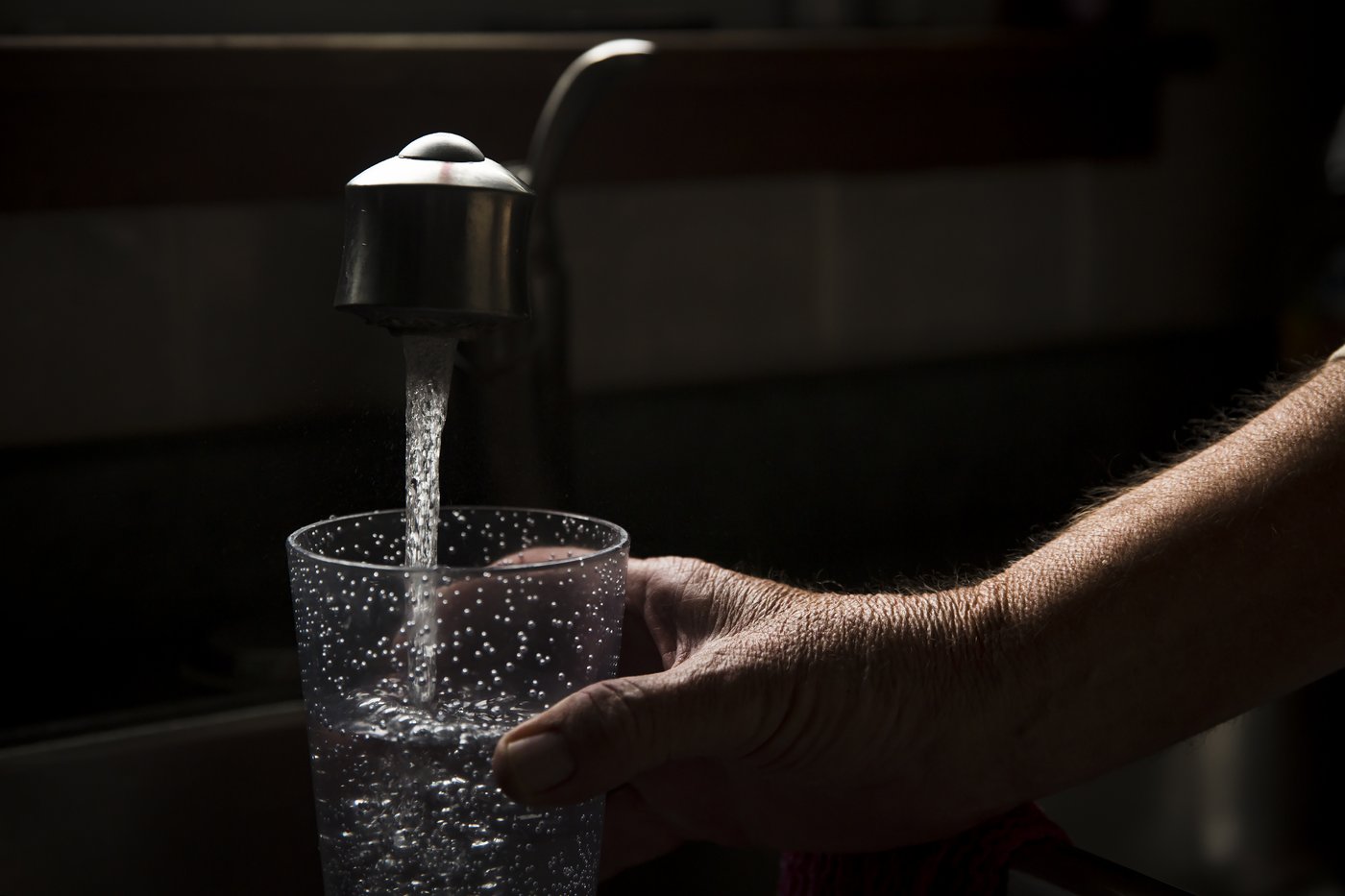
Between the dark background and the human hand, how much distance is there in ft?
0.30

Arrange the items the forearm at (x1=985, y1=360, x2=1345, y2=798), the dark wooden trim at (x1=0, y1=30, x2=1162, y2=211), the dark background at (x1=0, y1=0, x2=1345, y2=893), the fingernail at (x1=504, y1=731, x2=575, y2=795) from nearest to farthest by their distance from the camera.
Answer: the fingernail at (x1=504, y1=731, x2=575, y2=795)
the forearm at (x1=985, y1=360, x2=1345, y2=798)
the dark background at (x1=0, y1=0, x2=1345, y2=893)
the dark wooden trim at (x1=0, y1=30, x2=1162, y2=211)

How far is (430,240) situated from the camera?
1.29 ft

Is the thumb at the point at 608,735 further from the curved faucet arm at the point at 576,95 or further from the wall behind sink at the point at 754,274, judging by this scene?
the curved faucet arm at the point at 576,95

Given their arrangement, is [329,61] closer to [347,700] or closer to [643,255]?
[643,255]

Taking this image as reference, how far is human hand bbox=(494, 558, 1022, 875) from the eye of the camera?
0.40 metres

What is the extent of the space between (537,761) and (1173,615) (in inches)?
10.5

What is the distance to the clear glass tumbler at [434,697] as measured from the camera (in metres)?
0.39

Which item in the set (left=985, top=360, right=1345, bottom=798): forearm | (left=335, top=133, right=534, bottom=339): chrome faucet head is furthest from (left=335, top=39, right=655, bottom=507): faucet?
(left=985, top=360, right=1345, bottom=798): forearm

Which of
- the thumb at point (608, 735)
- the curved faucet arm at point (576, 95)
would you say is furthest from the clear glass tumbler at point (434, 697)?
the curved faucet arm at point (576, 95)

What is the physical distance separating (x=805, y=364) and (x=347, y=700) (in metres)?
1.01

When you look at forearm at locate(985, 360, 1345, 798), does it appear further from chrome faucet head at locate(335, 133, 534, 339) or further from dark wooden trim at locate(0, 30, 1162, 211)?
dark wooden trim at locate(0, 30, 1162, 211)

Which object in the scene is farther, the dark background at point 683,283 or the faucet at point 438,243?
the dark background at point 683,283

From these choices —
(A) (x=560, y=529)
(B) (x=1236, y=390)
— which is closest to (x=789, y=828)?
(A) (x=560, y=529)

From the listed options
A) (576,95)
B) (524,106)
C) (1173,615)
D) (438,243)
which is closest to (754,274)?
(524,106)
